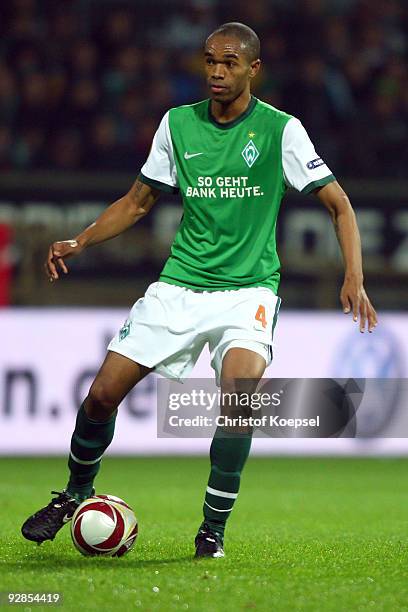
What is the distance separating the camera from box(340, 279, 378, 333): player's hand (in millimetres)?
5121

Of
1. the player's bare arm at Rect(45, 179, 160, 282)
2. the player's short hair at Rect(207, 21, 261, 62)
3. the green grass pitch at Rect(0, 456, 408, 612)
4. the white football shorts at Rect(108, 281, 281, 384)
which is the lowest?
the green grass pitch at Rect(0, 456, 408, 612)

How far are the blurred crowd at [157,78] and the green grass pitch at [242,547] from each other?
4062mm

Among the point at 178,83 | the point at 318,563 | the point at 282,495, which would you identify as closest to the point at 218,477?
the point at 318,563

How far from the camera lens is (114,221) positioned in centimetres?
576

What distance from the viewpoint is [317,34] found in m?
14.7

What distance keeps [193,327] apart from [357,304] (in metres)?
0.71

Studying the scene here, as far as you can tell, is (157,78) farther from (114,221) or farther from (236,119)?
(236,119)

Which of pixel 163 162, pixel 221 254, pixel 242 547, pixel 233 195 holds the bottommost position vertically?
pixel 242 547

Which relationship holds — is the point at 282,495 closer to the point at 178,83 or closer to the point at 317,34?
the point at 178,83

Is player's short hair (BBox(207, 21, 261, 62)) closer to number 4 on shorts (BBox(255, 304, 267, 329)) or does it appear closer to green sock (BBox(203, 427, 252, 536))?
number 4 on shorts (BBox(255, 304, 267, 329))

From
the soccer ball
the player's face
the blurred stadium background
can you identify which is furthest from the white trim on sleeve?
the blurred stadium background

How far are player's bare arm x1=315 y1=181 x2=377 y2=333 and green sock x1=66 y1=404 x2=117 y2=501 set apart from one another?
118 cm

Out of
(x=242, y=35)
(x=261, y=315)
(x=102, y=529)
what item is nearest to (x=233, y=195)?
(x=261, y=315)

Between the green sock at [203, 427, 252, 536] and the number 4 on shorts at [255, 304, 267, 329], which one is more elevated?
the number 4 on shorts at [255, 304, 267, 329]
